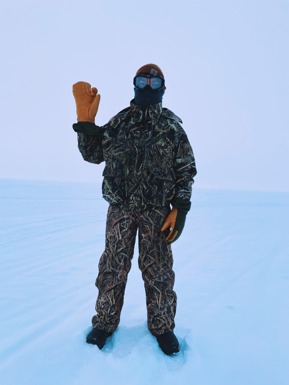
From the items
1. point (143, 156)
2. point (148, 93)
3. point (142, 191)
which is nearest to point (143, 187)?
point (142, 191)

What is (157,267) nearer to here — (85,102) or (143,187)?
(143,187)

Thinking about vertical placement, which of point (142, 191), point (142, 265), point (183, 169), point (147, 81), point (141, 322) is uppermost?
point (147, 81)

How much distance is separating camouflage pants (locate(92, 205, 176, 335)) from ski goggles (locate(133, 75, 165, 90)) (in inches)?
25.0

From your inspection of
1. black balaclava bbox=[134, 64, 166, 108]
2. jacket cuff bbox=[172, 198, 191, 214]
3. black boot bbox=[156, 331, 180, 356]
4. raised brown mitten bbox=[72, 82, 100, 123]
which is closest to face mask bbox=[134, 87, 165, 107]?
black balaclava bbox=[134, 64, 166, 108]

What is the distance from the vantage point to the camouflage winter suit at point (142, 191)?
1.78m

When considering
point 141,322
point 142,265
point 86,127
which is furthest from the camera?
Result: point 141,322

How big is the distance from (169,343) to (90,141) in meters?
1.12

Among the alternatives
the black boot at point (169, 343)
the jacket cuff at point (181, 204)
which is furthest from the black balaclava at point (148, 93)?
the black boot at point (169, 343)

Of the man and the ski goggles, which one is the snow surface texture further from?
the ski goggles

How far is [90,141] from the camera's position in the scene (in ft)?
6.04
